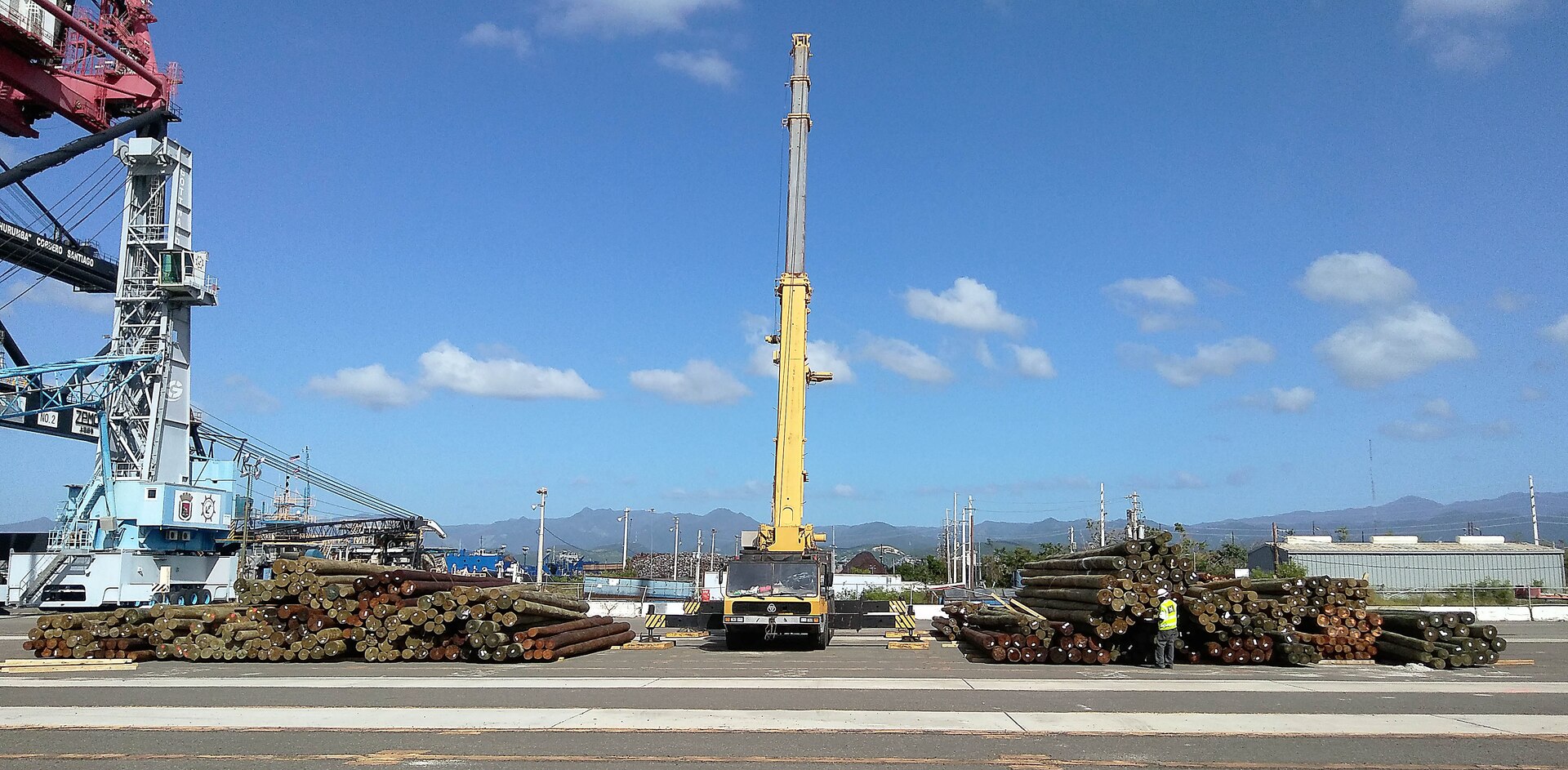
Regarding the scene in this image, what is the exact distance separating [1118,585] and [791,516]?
892cm

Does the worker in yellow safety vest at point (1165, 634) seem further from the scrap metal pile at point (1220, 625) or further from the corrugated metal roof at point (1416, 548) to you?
the corrugated metal roof at point (1416, 548)

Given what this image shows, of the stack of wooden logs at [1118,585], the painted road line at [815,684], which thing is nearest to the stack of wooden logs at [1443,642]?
the painted road line at [815,684]

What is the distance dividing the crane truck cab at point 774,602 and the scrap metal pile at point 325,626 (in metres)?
4.18

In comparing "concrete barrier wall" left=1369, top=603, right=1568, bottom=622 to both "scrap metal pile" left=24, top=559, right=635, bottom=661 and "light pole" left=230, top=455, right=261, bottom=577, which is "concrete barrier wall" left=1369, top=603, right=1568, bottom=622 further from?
"light pole" left=230, top=455, right=261, bottom=577

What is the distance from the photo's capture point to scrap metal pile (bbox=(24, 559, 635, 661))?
20.0 m

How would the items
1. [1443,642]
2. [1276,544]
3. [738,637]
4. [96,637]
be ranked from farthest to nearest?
[1276,544], [738,637], [96,637], [1443,642]

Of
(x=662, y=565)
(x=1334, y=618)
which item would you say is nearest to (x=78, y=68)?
(x=1334, y=618)

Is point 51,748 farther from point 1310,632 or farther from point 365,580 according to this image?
point 1310,632

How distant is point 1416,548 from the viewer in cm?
7338

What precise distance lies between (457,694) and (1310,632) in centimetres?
1621

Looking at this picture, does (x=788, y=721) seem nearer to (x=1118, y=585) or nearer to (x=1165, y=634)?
(x=1165, y=634)

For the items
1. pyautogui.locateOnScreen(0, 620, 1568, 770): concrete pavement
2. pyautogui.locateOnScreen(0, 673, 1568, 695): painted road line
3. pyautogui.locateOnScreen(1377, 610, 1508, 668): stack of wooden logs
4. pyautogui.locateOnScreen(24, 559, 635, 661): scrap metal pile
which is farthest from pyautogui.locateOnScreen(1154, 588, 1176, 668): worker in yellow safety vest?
pyautogui.locateOnScreen(24, 559, 635, 661): scrap metal pile

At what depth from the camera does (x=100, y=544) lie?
44.1 metres

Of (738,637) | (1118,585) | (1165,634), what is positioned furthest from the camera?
(738,637)
